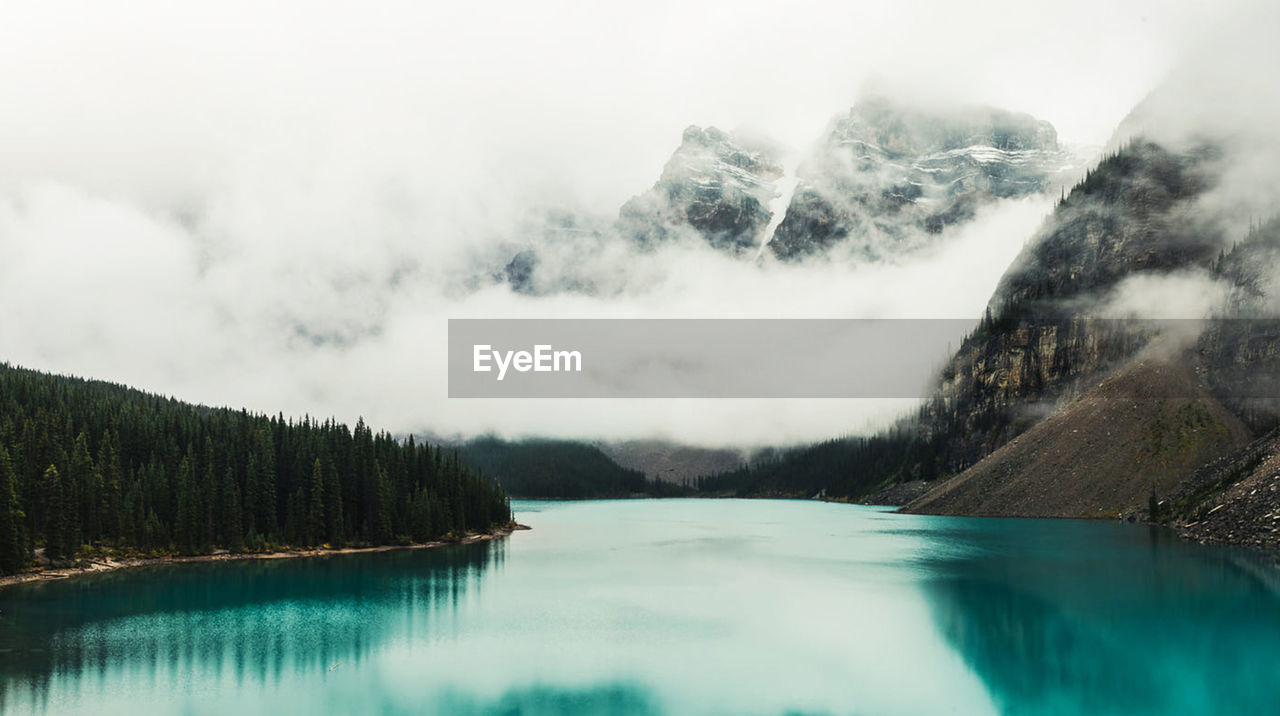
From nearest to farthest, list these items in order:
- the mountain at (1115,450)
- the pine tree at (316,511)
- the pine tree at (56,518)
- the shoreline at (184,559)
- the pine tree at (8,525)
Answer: the pine tree at (8,525)
the shoreline at (184,559)
the pine tree at (56,518)
the pine tree at (316,511)
the mountain at (1115,450)

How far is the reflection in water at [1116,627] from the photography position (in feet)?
116

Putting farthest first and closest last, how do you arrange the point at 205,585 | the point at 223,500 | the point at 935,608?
the point at 223,500 < the point at 205,585 < the point at 935,608

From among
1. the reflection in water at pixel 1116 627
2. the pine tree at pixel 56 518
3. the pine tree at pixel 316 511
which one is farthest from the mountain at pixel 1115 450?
the pine tree at pixel 56 518

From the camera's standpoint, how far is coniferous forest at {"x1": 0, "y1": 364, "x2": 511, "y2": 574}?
265ft

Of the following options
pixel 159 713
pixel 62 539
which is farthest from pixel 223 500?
pixel 159 713

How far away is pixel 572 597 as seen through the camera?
211 feet

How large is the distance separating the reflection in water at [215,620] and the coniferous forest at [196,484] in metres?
7.86

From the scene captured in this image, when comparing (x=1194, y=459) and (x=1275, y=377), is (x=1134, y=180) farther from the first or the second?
(x=1194, y=459)

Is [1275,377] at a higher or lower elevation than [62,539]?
higher

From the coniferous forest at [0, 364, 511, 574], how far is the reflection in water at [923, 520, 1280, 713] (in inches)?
Result: 2877

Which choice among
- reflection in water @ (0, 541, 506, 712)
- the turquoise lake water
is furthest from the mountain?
reflection in water @ (0, 541, 506, 712)

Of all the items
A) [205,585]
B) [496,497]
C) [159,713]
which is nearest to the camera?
[159,713]

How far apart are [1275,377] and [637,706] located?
477 ft

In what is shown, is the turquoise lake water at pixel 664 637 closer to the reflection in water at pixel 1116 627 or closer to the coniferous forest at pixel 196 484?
the reflection in water at pixel 1116 627
